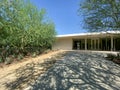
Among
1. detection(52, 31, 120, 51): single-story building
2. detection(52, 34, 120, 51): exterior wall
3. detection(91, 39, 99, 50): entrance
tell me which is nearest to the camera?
detection(52, 34, 120, 51): exterior wall

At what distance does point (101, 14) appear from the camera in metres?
13.7

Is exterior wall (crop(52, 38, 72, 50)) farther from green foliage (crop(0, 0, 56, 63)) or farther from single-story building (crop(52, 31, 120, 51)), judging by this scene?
green foliage (crop(0, 0, 56, 63))

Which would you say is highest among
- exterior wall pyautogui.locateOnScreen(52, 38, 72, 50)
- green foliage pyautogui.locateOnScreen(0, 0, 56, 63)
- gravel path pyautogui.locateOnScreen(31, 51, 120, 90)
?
green foliage pyautogui.locateOnScreen(0, 0, 56, 63)

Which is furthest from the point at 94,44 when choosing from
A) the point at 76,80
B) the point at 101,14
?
the point at 76,80

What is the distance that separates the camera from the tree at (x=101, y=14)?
13.0 m

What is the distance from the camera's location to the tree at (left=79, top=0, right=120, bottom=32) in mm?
13023

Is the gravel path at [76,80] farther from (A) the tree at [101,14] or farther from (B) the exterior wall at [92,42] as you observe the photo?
(B) the exterior wall at [92,42]

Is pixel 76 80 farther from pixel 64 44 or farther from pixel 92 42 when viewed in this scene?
pixel 64 44

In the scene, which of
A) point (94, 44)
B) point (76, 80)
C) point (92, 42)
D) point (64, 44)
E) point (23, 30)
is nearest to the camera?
point (76, 80)

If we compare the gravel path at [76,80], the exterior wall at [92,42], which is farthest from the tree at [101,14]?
the exterior wall at [92,42]

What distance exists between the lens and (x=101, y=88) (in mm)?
8227

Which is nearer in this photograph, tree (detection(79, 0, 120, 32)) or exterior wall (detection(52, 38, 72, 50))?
tree (detection(79, 0, 120, 32))

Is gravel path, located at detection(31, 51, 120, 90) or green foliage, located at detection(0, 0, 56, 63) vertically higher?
green foliage, located at detection(0, 0, 56, 63)

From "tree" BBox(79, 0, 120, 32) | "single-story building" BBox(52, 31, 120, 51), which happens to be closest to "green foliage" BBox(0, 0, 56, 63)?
"tree" BBox(79, 0, 120, 32)
